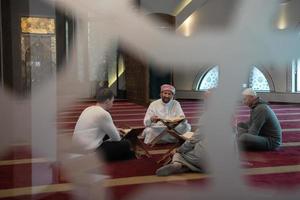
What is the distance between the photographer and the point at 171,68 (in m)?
1.40

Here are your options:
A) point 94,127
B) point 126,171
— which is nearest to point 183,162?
point 126,171

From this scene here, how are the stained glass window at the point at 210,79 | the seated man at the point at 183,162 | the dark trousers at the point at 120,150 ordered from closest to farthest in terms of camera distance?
the stained glass window at the point at 210,79 → the seated man at the point at 183,162 → the dark trousers at the point at 120,150

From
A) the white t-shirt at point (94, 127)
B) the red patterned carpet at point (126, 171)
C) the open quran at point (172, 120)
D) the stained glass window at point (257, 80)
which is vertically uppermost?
the stained glass window at point (257, 80)

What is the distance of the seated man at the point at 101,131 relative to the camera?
1766 millimetres

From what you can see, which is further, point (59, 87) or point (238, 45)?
point (59, 87)

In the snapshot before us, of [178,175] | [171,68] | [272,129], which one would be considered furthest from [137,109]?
[171,68]

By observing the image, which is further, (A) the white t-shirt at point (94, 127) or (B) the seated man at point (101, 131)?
(A) the white t-shirt at point (94, 127)

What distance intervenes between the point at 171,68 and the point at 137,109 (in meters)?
1.74

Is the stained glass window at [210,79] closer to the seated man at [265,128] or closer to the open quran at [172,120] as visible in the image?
the open quran at [172,120]

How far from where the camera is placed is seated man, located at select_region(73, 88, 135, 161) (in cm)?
177

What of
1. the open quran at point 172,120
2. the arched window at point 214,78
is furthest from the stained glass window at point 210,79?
the open quran at point 172,120

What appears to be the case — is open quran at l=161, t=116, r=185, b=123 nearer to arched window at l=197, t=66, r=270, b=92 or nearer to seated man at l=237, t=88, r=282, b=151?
seated man at l=237, t=88, r=282, b=151

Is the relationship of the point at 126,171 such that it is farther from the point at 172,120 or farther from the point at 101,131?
the point at 172,120

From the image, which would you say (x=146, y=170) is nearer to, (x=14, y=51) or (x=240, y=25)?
(x=14, y=51)
